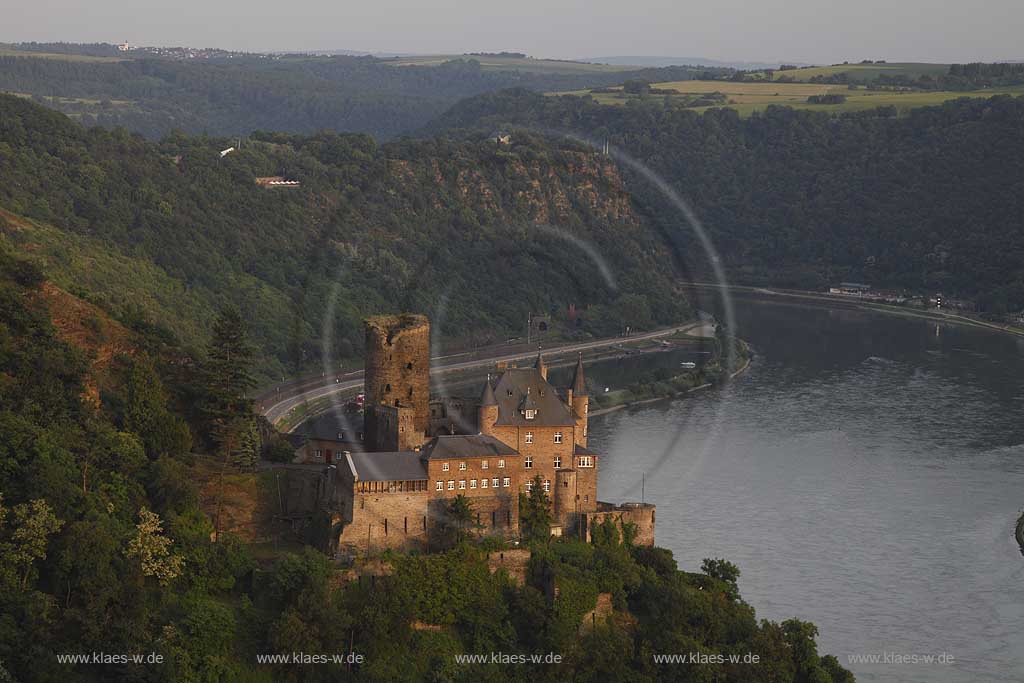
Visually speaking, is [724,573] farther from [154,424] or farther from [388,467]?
[154,424]

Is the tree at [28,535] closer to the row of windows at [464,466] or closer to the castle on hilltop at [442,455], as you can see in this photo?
the castle on hilltop at [442,455]

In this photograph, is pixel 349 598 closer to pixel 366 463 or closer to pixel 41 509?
pixel 366 463

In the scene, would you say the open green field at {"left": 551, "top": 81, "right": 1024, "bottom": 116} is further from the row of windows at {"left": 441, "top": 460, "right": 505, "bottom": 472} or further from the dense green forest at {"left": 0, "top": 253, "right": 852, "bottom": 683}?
the row of windows at {"left": 441, "top": 460, "right": 505, "bottom": 472}

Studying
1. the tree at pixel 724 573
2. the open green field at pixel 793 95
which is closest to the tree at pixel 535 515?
the tree at pixel 724 573

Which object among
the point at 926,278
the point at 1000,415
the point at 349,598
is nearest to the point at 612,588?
the point at 349,598

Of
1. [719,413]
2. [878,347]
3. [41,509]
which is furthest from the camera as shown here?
[878,347]
